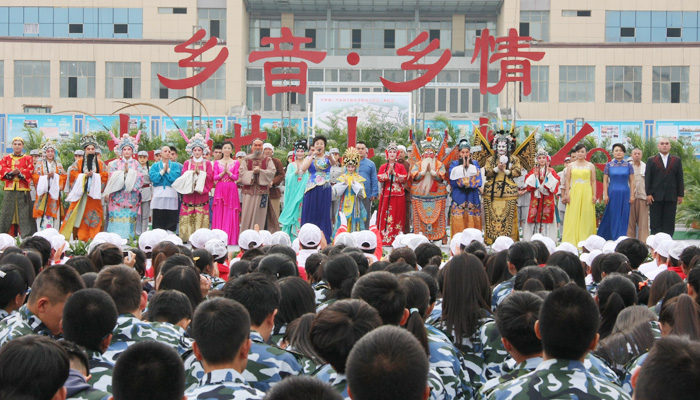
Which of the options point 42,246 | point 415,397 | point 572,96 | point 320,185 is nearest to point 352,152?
point 320,185

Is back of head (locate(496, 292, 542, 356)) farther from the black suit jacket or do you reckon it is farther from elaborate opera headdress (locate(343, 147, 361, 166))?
the black suit jacket

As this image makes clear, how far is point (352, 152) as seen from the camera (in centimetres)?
1253

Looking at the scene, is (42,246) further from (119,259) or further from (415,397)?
(415,397)

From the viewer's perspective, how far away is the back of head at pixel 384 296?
353 cm

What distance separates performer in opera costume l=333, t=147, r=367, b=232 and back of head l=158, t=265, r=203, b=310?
7.70 m

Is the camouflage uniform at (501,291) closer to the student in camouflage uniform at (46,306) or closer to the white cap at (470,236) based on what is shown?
the student in camouflage uniform at (46,306)

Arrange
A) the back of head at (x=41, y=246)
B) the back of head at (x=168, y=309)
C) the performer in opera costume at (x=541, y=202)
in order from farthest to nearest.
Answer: the performer in opera costume at (x=541, y=202), the back of head at (x=41, y=246), the back of head at (x=168, y=309)

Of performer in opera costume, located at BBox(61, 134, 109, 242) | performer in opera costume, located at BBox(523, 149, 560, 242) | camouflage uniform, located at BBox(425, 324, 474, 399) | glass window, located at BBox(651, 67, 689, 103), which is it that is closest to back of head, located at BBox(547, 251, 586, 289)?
camouflage uniform, located at BBox(425, 324, 474, 399)

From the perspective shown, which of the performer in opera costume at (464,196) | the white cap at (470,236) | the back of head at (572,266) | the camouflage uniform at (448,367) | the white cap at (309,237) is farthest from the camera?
the performer in opera costume at (464,196)

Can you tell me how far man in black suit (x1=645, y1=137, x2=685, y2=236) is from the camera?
11867 millimetres

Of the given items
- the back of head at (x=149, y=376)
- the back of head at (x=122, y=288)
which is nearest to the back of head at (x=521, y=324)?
the back of head at (x=149, y=376)

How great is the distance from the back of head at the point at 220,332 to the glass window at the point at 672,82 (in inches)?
1341

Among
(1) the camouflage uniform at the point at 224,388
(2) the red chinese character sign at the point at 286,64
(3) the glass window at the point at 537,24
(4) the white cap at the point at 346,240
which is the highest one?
(3) the glass window at the point at 537,24

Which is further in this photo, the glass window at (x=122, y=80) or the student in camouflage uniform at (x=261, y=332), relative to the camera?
the glass window at (x=122, y=80)
